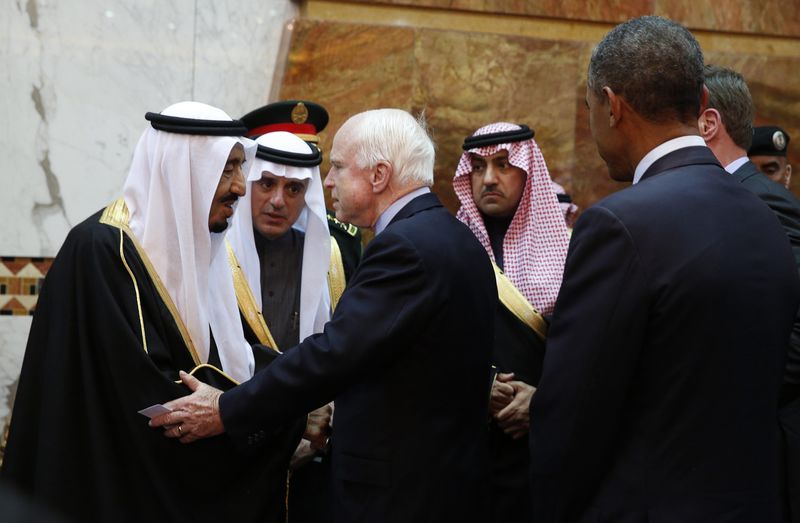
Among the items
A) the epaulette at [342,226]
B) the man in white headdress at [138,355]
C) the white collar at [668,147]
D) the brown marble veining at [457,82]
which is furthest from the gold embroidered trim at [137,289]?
the brown marble veining at [457,82]

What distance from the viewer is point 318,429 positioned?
339 cm

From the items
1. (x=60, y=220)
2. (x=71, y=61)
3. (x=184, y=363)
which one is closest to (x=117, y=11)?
(x=71, y=61)

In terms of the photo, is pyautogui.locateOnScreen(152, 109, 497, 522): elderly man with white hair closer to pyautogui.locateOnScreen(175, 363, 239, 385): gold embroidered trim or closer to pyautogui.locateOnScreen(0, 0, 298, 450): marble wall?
pyautogui.locateOnScreen(175, 363, 239, 385): gold embroidered trim

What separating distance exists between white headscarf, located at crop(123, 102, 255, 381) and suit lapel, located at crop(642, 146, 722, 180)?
1.47 meters

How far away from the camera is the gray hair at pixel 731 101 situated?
3369 mm

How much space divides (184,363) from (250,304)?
0.54 metres

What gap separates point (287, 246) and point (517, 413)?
1.30 m

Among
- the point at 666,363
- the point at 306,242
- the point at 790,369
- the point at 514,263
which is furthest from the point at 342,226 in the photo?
the point at 666,363

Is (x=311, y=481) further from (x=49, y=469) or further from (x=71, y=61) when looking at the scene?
(x=71, y=61)

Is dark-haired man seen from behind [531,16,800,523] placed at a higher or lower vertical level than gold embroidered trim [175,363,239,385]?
higher

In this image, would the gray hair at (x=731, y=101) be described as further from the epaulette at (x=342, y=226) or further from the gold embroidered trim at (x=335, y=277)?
the epaulette at (x=342, y=226)

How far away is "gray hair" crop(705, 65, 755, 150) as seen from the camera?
3369mm

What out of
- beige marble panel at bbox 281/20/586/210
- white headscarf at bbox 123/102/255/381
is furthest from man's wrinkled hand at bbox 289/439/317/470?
beige marble panel at bbox 281/20/586/210

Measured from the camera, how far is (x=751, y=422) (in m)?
2.18
